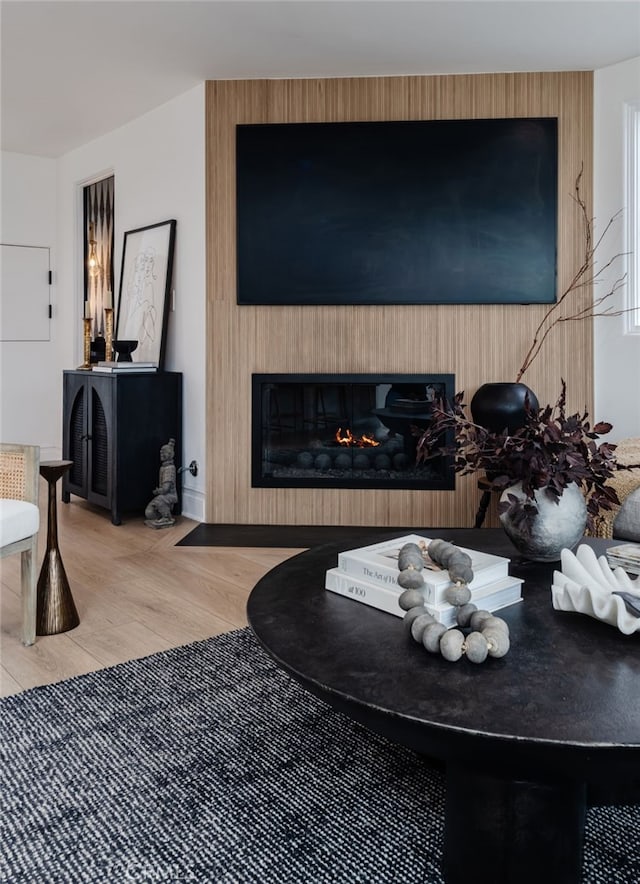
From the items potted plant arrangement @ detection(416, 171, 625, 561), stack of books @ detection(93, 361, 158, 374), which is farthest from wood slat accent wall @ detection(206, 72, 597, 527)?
potted plant arrangement @ detection(416, 171, 625, 561)

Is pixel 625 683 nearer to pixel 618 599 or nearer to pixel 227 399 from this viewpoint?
pixel 618 599

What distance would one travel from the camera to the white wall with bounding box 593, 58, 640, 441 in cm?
357

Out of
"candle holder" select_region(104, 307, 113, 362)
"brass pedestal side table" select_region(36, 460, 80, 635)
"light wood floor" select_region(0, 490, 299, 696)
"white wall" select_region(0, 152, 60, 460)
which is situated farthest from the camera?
"white wall" select_region(0, 152, 60, 460)

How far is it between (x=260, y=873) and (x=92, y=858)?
31cm

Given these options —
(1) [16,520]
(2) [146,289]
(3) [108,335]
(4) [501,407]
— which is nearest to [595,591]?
(1) [16,520]

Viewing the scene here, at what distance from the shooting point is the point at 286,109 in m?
3.79

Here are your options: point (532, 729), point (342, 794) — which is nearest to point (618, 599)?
point (532, 729)

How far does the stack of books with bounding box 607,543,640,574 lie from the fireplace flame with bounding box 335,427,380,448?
2.38 meters

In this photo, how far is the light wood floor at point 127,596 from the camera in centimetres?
220

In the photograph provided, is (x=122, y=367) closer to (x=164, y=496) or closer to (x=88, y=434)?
(x=88, y=434)

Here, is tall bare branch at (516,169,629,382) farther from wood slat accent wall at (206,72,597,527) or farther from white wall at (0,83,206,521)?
white wall at (0,83,206,521)

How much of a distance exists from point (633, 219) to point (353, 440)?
183 centimetres

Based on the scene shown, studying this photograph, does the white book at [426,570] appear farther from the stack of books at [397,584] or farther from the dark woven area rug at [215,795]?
the dark woven area rug at [215,795]

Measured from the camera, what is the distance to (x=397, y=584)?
4.33 feet
